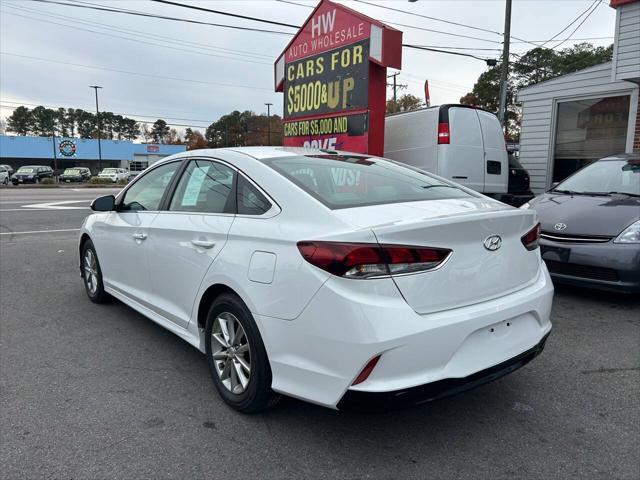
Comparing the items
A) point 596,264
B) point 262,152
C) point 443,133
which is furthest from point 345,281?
point 443,133

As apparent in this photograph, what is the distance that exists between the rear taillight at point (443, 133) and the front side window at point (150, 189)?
550cm

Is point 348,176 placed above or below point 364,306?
above

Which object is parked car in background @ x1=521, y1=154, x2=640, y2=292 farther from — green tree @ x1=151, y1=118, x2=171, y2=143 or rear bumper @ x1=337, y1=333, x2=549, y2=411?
green tree @ x1=151, y1=118, x2=171, y2=143

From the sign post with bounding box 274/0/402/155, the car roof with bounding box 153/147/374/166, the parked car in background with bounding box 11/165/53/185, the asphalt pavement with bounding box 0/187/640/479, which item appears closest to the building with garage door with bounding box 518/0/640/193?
the sign post with bounding box 274/0/402/155

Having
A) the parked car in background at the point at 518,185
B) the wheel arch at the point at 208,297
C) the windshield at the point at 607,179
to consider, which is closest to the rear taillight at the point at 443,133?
the windshield at the point at 607,179

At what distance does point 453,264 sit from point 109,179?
47446 mm

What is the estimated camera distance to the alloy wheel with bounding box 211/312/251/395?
2773 mm

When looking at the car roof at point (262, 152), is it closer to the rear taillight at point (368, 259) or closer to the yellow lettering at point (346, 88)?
the rear taillight at point (368, 259)

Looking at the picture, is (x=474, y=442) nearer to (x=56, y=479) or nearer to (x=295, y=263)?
(x=295, y=263)

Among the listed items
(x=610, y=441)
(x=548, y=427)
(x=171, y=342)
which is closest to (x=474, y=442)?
(x=548, y=427)

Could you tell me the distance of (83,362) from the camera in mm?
3637

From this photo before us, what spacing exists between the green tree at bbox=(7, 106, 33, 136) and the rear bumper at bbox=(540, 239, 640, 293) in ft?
365

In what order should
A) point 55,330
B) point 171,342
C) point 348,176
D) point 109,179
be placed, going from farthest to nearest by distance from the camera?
1. point 109,179
2. point 55,330
3. point 171,342
4. point 348,176

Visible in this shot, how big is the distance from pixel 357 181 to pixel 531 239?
106cm
